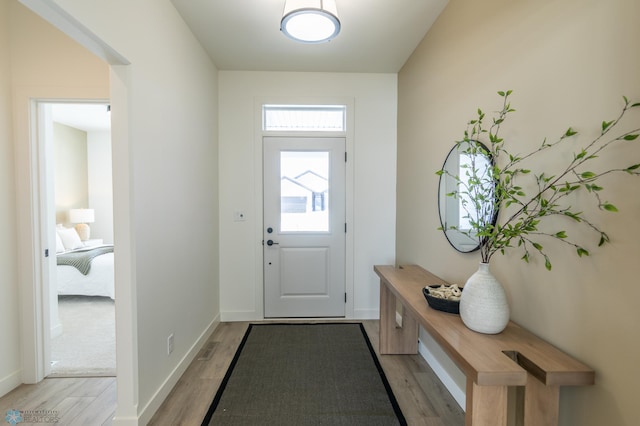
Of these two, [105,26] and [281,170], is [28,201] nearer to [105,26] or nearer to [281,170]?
[105,26]

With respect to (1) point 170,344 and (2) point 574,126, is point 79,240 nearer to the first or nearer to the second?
(1) point 170,344

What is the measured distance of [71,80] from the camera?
201 cm

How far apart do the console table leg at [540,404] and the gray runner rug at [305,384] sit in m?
0.88

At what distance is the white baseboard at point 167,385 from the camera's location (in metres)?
1.62

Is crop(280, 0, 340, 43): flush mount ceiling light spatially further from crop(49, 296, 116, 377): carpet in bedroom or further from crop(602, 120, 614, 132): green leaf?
Result: crop(49, 296, 116, 377): carpet in bedroom

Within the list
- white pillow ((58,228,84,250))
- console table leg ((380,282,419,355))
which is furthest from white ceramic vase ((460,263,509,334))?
white pillow ((58,228,84,250))

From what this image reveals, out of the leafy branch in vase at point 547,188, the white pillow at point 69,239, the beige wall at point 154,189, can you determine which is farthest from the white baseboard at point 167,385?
the white pillow at point 69,239

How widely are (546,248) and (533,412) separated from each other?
2.08ft

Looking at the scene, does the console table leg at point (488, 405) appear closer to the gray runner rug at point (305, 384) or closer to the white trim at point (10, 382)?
the gray runner rug at point (305, 384)

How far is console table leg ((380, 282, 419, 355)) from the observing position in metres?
2.47

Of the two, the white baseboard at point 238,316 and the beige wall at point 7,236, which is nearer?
the beige wall at point 7,236

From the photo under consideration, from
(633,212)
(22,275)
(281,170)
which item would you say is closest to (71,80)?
(22,275)

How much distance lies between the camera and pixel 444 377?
2080mm

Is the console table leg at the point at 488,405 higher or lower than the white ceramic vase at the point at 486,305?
lower
